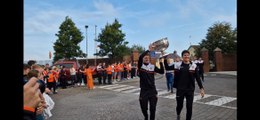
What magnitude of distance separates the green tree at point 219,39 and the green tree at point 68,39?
772 inches

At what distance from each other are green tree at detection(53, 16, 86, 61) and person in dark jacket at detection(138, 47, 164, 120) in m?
37.4

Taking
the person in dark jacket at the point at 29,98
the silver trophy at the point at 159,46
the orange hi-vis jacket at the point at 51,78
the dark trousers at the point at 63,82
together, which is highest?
the silver trophy at the point at 159,46

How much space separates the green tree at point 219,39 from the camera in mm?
42406

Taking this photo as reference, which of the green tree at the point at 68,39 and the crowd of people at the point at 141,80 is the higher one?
the green tree at the point at 68,39

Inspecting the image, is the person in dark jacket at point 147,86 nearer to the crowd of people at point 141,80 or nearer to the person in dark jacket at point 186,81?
the crowd of people at point 141,80

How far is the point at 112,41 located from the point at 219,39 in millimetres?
17156

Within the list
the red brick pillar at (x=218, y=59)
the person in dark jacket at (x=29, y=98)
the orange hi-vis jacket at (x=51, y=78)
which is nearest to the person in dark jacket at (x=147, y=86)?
the person in dark jacket at (x=29, y=98)
